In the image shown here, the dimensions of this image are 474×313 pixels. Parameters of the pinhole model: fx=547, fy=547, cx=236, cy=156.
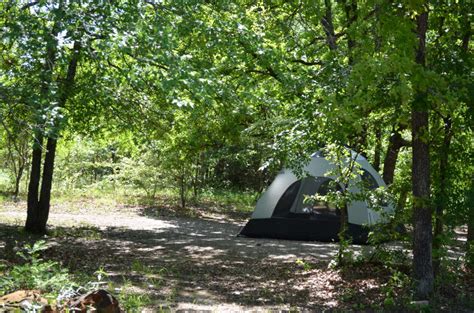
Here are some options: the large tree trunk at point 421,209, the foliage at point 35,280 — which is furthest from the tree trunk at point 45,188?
the large tree trunk at point 421,209

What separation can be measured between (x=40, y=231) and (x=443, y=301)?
8363 mm

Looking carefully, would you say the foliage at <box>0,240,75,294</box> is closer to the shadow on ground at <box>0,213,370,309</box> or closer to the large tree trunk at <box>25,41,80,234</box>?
the shadow on ground at <box>0,213,370,309</box>

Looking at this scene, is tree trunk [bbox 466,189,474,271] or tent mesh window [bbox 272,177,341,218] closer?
tree trunk [bbox 466,189,474,271]

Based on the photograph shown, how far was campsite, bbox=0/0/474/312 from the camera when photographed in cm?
589

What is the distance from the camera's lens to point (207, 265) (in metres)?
9.15

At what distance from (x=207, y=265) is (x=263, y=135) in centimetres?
545

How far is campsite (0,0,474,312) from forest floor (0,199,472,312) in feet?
0.16

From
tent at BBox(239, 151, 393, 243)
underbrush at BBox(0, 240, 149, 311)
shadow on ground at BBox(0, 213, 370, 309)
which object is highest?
tent at BBox(239, 151, 393, 243)

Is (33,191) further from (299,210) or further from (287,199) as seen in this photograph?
(299,210)

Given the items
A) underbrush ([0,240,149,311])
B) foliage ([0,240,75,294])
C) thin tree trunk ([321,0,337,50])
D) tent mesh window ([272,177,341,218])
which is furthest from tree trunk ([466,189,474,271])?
thin tree trunk ([321,0,337,50])

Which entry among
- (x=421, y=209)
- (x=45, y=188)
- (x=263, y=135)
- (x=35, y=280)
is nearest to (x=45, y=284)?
(x=35, y=280)

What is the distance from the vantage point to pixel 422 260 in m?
6.30

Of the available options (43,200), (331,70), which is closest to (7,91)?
(331,70)

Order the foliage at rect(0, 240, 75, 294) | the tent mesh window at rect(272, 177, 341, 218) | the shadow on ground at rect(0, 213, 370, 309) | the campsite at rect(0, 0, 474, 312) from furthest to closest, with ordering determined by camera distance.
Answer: the tent mesh window at rect(272, 177, 341, 218) < the shadow on ground at rect(0, 213, 370, 309) < the campsite at rect(0, 0, 474, 312) < the foliage at rect(0, 240, 75, 294)
